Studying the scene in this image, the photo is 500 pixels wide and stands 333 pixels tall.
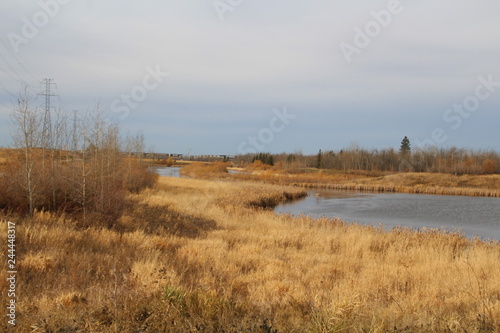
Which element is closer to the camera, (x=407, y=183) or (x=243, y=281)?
→ (x=243, y=281)

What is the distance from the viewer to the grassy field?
435 cm

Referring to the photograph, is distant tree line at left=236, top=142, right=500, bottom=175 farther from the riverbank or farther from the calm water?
the calm water

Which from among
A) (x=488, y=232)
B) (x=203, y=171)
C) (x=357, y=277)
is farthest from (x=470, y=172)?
(x=357, y=277)

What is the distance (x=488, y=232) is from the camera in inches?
772

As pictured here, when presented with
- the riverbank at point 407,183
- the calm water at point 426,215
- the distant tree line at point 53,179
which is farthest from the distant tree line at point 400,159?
the distant tree line at point 53,179

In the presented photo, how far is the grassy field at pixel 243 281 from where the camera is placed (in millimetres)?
4352

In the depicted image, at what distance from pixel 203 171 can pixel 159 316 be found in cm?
7239

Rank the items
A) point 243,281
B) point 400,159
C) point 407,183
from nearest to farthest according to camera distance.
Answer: point 243,281 → point 407,183 → point 400,159

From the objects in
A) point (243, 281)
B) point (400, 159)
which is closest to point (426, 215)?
point (243, 281)

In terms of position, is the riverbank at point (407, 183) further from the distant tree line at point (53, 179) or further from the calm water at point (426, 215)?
the distant tree line at point (53, 179)

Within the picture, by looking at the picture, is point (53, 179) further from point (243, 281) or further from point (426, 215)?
point (426, 215)

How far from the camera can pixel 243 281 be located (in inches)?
286

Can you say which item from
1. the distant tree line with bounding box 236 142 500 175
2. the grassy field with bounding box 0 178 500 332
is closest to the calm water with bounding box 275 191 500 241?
the grassy field with bounding box 0 178 500 332

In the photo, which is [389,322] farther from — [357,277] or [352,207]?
[352,207]
